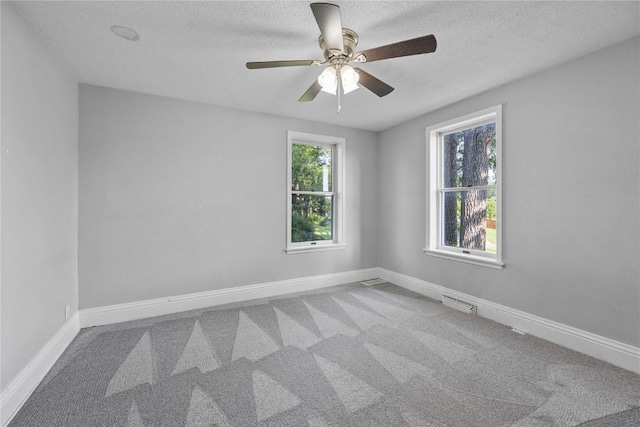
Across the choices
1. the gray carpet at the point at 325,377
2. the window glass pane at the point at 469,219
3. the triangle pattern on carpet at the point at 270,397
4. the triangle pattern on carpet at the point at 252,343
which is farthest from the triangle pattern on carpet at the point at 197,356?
the window glass pane at the point at 469,219

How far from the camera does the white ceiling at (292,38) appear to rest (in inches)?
68.9

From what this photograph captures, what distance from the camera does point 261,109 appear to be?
3.52 m

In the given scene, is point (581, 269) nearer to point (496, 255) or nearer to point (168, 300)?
point (496, 255)

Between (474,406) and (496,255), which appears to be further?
(496,255)

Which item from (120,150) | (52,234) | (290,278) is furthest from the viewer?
(290,278)

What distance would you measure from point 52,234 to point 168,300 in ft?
4.28

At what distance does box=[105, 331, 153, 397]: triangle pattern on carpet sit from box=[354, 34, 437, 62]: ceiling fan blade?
266cm

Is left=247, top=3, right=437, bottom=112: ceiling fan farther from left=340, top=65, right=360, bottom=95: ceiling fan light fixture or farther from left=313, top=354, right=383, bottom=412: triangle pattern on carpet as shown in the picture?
left=313, top=354, right=383, bottom=412: triangle pattern on carpet

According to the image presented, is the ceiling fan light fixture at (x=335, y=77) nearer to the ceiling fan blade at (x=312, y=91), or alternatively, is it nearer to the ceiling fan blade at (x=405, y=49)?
the ceiling fan blade at (x=405, y=49)

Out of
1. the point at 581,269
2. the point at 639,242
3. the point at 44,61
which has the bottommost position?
the point at 581,269

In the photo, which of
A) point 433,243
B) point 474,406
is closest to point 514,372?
point 474,406

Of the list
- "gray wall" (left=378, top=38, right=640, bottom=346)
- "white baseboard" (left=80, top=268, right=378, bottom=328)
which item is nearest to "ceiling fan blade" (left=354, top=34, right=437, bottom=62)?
"gray wall" (left=378, top=38, right=640, bottom=346)

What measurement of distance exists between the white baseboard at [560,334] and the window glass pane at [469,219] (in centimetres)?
61

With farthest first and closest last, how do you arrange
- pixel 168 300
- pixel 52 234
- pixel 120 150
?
pixel 168 300
pixel 120 150
pixel 52 234
